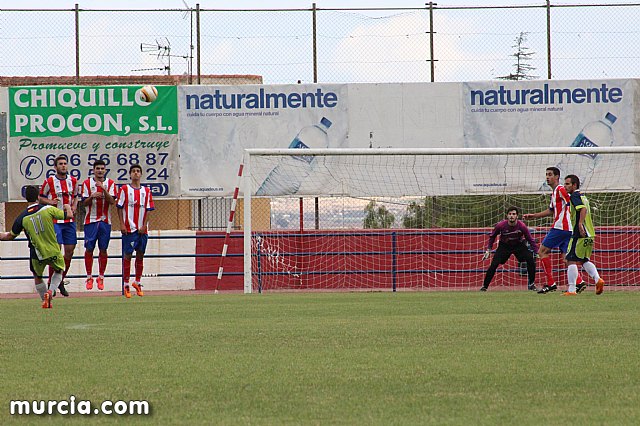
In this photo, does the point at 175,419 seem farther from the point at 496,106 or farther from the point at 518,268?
the point at 496,106

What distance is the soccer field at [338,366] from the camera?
552 cm

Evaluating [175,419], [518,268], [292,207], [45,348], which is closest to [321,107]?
[292,207]

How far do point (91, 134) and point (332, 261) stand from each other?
6007 mm

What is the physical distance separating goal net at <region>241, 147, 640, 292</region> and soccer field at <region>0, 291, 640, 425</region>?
10.00m

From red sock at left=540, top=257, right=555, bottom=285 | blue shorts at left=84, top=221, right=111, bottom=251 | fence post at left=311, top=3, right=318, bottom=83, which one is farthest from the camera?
fence post at left=311, top=3, right=318, bottom=83

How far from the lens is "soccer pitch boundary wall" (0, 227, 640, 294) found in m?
22.5

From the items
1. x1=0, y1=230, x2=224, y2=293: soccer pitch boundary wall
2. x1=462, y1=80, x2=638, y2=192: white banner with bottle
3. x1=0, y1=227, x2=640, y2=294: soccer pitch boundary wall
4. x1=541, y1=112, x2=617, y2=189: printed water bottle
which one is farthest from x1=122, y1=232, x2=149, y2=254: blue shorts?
x1=541, y1=112, x2=617, y2=189: printed water bottle

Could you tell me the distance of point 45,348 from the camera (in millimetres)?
8633

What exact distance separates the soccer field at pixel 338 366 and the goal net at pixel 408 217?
9996 mm

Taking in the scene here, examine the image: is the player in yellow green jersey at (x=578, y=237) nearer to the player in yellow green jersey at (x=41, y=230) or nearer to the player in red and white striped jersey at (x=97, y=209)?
the player in red and white striped jersey at (x=97, y=209)

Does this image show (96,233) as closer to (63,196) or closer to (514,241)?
(63,196)

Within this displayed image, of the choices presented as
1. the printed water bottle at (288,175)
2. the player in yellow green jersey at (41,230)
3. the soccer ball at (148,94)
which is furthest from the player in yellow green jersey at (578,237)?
the soccer ball at (148,94)

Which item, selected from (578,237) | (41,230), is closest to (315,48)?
(578,237)
